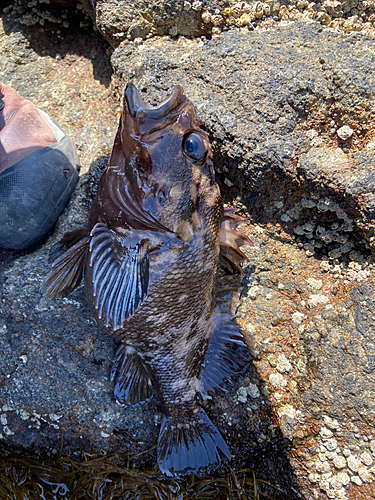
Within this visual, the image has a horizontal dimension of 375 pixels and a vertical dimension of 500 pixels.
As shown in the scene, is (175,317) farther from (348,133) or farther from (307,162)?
(348,133)

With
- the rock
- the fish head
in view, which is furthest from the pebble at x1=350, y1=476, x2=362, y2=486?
the fish head

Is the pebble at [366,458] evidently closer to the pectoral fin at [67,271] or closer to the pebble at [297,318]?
the pebble at [297,318]

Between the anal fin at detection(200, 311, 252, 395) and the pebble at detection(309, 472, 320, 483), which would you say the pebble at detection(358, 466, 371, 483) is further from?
the anal fin at detection(200, 311, 252, 395)

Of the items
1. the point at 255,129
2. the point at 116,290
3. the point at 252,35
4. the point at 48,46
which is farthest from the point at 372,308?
the point at 48,46

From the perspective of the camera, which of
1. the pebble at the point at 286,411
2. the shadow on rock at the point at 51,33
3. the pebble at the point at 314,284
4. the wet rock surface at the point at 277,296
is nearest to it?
the wet rock surface at the point at 277,296

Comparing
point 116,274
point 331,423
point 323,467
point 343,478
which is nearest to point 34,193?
point 116,274

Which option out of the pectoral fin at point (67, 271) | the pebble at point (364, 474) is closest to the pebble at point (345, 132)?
the pectoral fin at point (67, 271)

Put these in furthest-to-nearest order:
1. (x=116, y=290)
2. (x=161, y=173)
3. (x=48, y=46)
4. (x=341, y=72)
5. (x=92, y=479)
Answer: (x=48, y=46) → (x=92, y=479) → (x=341, y=72) → (x=116, y=290) → (x=161, y=173)

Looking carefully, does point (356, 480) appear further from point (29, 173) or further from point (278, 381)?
point (29, 173)
